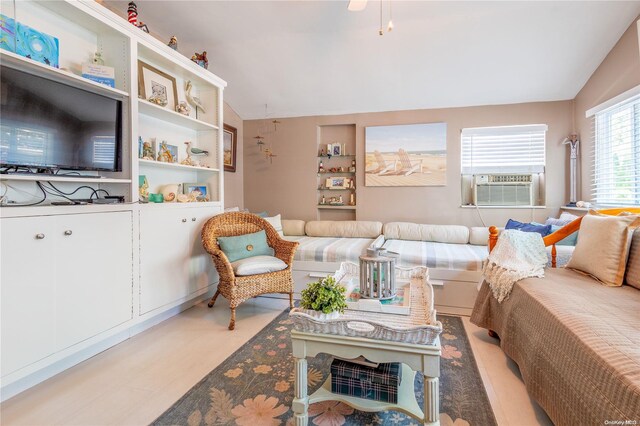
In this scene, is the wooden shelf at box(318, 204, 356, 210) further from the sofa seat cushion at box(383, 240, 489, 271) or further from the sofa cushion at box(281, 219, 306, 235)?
the sofa seat cushion at box(383, 240, 489, 271)

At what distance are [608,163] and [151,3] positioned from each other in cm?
446

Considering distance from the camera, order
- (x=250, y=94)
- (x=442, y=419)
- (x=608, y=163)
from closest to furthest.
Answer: (x=442, y=419) → (x=608, y=163) → (x=250, y=94)

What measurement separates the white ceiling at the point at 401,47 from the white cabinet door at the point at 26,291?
2.05 metres

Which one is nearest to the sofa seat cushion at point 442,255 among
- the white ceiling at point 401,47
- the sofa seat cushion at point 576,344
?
the sofa seat cushion at point 576,344

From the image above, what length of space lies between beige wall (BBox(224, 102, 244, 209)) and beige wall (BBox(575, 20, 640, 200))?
4.19 metres

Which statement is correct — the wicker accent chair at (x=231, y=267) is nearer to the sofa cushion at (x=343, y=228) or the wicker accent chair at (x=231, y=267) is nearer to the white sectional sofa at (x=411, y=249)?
the white sectional sofa at (x=411, y=249)

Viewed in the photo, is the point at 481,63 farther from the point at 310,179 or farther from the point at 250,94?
the point at 250,94

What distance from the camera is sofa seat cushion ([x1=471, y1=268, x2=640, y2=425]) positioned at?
95cm

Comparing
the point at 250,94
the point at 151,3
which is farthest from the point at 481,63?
the point at 151,3

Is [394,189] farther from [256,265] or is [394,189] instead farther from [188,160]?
[188,160]

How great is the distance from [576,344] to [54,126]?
2.79 metres

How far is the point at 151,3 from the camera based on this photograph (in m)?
2.58

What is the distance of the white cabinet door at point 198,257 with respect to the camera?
272 cm

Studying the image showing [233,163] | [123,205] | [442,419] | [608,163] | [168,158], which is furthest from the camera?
[233,163]
